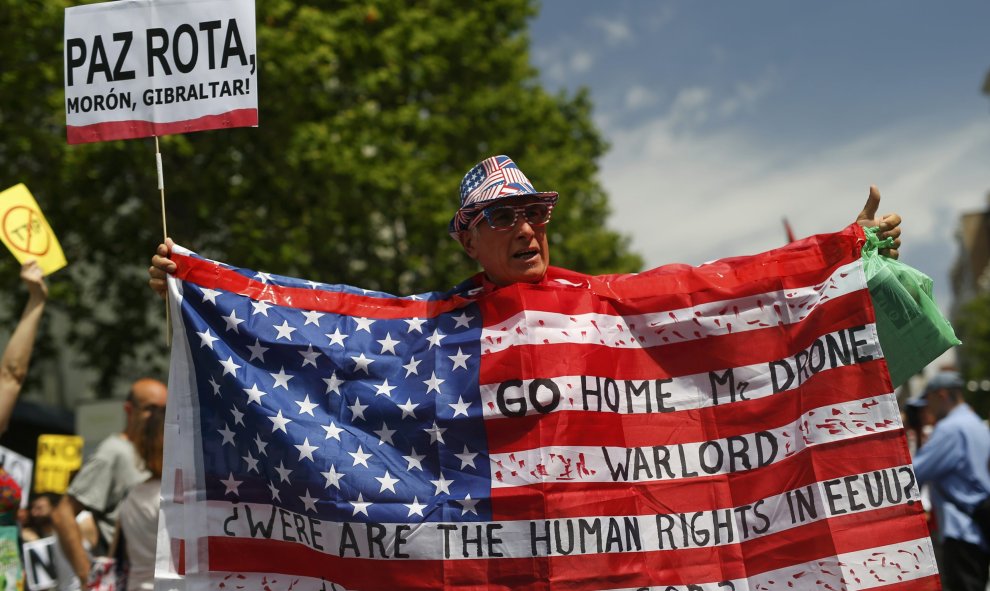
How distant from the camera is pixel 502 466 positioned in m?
3.53

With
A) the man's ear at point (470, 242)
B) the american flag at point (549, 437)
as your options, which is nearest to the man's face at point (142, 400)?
the american flag at point (549, 437)

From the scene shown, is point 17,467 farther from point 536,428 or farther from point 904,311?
point 904,311

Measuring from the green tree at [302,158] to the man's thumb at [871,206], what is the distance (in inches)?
466

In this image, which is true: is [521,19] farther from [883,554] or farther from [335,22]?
[883,554]

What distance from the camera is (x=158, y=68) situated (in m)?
4.13

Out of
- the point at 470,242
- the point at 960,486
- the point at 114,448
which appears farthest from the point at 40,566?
the point at 960,486

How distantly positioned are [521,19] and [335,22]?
666 centimetres

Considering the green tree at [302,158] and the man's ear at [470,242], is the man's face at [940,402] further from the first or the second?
Answer: the green tree at [302,158]

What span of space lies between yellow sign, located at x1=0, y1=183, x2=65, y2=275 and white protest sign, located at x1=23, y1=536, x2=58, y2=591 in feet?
7.43

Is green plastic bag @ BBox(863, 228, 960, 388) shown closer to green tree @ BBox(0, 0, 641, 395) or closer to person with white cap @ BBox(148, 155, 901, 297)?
person with white cap @ BBox(148, 155, 901, 297)

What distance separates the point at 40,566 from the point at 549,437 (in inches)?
177

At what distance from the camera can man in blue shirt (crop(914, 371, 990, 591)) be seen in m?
6.99

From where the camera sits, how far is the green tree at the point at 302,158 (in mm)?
14688

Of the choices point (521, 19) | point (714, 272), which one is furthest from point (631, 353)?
point (521, 19)
